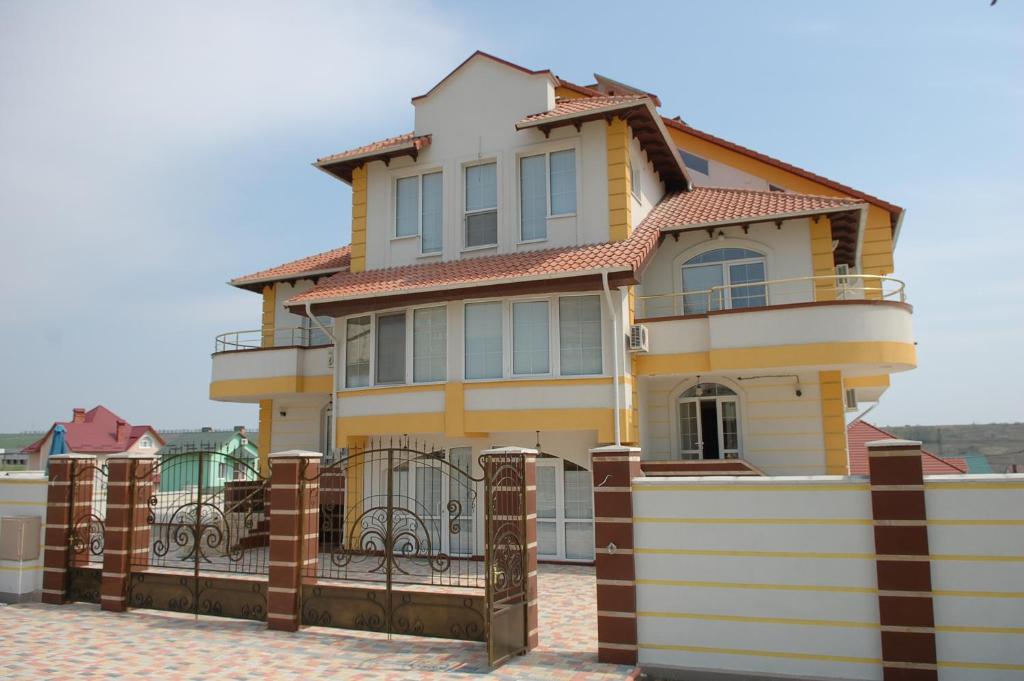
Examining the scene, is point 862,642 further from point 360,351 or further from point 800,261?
point 360,351

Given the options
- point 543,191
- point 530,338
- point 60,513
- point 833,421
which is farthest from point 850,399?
point 60,513

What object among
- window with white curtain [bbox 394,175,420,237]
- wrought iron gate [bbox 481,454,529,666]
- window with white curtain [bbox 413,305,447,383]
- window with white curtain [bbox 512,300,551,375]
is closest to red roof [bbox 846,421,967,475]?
window with white curtain [bbox 512,300,551,375]

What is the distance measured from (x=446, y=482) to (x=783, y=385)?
291 inches

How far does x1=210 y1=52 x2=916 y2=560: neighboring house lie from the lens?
48.8 feet

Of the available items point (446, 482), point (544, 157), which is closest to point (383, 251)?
point (544, 157)

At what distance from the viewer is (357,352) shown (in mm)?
17406

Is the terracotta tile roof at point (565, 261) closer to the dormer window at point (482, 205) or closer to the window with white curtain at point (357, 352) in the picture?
the dormer window at point (482, 205)

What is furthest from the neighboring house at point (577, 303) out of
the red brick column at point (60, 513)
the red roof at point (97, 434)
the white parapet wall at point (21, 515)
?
the red roof at point (97, 434)

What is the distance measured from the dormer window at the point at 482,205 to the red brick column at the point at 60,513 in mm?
8647

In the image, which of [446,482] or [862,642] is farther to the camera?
[446,482]

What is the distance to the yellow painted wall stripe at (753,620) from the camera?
7562 millimetres

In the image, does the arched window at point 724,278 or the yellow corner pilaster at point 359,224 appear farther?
the yellow corner pilaster at point 359,224

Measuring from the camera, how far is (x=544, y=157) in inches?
659

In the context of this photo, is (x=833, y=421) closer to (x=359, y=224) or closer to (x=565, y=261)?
(x=565, y=261)
